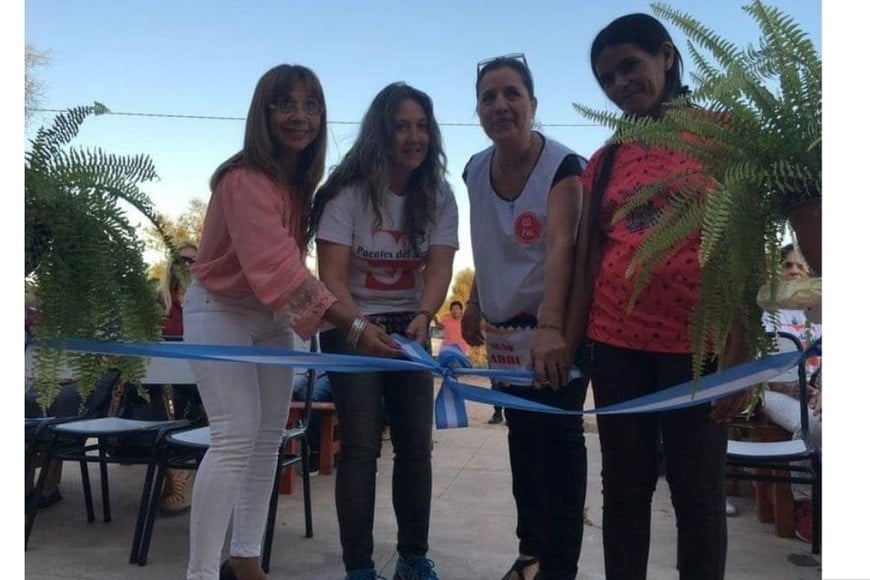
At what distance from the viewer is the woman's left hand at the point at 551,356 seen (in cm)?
217

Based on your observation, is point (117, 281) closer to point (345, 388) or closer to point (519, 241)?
point (345, 388)

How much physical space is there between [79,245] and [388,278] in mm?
1353

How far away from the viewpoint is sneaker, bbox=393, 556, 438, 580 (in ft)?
8.61

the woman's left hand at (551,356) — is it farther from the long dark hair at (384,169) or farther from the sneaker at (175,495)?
the sneaker at (175,495)

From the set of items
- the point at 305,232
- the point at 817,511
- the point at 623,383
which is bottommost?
the point at 817,511

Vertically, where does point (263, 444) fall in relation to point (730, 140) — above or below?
below

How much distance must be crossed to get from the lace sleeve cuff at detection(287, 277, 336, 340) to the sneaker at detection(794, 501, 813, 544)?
2670 mm

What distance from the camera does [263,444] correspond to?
2455 millimetres

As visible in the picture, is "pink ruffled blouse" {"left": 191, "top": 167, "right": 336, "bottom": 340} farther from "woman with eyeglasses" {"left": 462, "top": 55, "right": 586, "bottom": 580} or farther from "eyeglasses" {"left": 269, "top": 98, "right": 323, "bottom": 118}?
"woman with eyeglasses" {"left": 462, "top": 55, "right": 586, "bottom": 580}

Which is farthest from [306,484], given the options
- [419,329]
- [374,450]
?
[419,329]

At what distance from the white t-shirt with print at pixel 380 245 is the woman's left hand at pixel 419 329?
7 cm

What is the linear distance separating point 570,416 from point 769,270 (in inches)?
49.8

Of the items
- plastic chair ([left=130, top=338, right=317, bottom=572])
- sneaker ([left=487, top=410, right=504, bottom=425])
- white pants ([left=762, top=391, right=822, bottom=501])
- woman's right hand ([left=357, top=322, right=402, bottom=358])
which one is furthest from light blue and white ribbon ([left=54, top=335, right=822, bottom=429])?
sneaker ([left=487, top=410, right=504, bottom=425])
